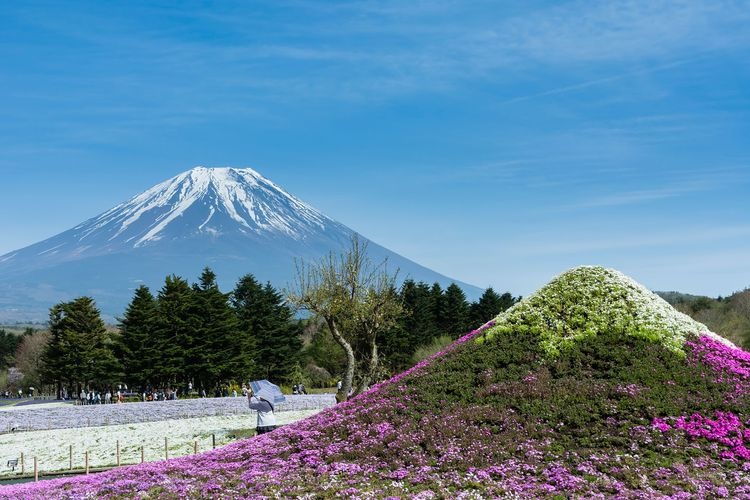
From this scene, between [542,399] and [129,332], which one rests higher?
[129,332]

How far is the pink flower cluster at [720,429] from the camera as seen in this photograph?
43.9 feet

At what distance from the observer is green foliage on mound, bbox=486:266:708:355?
17.7 meters

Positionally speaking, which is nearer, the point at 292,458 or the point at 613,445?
the point at 613,445

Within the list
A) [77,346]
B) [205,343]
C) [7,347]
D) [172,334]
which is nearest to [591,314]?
[205,343]

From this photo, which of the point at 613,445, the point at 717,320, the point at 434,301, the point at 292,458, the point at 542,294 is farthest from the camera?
the point at 434,301

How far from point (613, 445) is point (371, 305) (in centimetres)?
2224

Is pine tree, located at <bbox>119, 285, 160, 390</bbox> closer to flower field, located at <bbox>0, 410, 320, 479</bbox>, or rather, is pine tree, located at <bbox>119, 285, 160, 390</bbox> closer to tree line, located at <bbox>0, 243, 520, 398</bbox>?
tree line, located at <bbox>0, 243, 520, 398</bbox>

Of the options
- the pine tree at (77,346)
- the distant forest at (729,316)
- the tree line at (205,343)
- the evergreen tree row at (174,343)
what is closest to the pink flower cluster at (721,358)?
the distant forest at (729,316)

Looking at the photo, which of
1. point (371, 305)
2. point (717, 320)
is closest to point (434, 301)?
point (717, 320)

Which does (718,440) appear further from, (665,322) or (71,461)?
(71,461)

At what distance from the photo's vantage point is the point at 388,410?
16531mm

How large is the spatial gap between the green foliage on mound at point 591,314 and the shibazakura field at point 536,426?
0.04m

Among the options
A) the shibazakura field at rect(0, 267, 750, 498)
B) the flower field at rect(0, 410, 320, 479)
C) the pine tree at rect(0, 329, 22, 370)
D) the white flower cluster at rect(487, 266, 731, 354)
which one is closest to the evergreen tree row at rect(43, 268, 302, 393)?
the flower field at rect(0, 410, 320, 479)

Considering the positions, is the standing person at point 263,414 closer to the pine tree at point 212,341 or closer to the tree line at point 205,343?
the tree line at point 205,343
